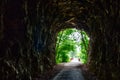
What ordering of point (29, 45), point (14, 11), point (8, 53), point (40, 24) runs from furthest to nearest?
point (40, 24) → point (29, 45) → point (14, 11) → point (8, 53)

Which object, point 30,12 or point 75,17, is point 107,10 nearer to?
point 30,12

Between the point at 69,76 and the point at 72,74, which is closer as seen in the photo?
the point at 69,76

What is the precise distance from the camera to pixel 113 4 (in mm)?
11406

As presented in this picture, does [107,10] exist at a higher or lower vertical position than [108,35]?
higher

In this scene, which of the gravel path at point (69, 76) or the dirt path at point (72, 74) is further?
the dirt path at point (72, 74)

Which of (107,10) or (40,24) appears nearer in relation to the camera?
(107,10)

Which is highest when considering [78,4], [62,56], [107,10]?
[78,4]

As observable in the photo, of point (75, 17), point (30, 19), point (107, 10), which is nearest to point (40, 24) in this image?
point (30, 19)

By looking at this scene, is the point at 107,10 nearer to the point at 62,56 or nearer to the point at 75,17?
the point at 75,17

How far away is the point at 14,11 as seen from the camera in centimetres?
1104

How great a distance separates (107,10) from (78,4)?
7495 millimetres

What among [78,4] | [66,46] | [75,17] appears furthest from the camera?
[66,46]

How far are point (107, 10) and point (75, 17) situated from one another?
12.5 m

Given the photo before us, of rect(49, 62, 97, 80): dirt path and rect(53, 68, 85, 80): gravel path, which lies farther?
rect(49, 62, 97, 80): dirt path
